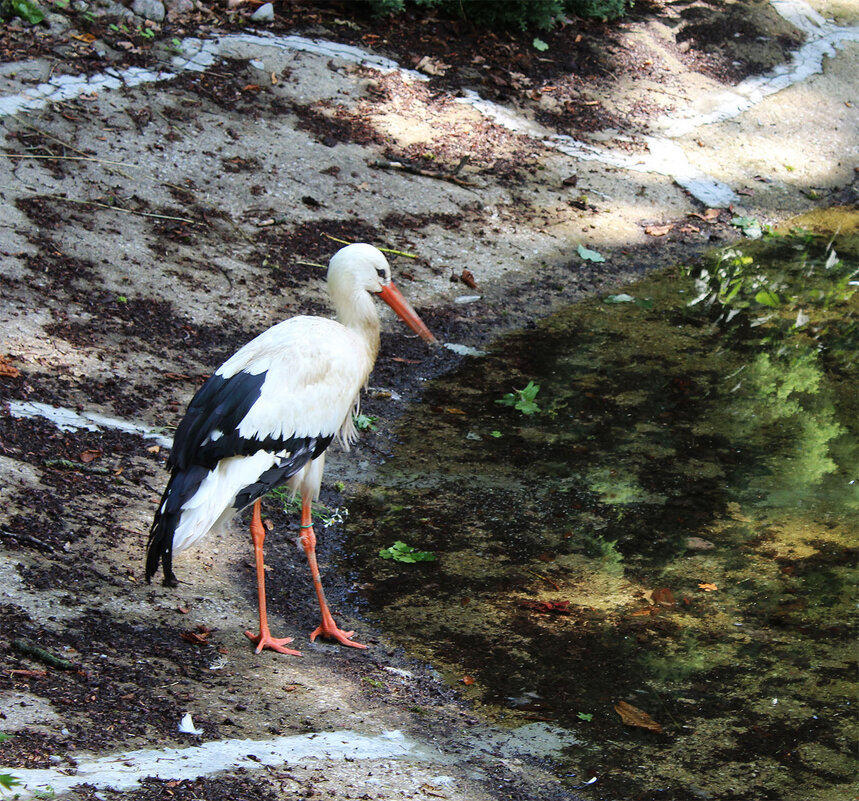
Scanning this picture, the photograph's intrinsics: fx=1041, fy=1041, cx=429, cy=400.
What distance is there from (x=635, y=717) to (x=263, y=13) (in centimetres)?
707

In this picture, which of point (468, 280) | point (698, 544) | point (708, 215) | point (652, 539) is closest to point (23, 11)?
point (468, 280)

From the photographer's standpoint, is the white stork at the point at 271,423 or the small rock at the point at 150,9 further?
the small rock at the point at 150,9

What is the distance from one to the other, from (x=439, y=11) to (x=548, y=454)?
5.90m

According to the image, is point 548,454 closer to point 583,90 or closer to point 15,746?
point 15,746

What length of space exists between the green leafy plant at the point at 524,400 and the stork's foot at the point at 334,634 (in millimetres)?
2118

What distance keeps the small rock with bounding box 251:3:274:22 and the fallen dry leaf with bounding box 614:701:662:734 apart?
6.98 m

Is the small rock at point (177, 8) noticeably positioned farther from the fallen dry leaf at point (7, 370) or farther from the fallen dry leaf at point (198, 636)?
the fallen dry leaf at point (198, 636)

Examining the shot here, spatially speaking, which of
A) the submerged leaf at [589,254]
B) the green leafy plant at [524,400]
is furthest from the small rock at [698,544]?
the submerged leaf at [589,254]

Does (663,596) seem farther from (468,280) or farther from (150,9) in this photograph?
(150,9)

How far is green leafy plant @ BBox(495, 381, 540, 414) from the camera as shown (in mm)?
5815

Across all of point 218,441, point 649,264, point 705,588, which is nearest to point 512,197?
point 649,264

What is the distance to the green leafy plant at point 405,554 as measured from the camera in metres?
4.57

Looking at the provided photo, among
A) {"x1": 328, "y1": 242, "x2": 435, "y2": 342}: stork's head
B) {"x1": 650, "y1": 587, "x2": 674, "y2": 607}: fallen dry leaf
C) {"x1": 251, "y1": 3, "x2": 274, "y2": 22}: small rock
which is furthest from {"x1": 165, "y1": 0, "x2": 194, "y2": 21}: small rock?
{"x1": 650, "y1": 587, "x2": 674, "y2": 607}: fallen dry leaf

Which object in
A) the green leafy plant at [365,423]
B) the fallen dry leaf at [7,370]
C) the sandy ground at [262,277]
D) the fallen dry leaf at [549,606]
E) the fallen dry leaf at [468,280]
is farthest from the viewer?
the fallen dry leaf at [468,280]
